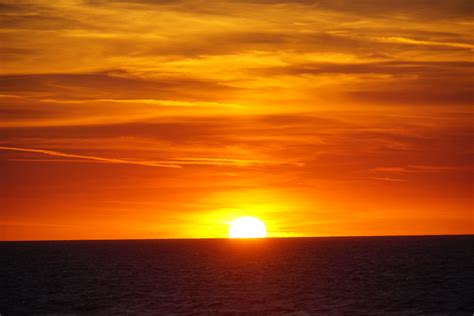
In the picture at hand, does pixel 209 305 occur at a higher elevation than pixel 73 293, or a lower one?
lower

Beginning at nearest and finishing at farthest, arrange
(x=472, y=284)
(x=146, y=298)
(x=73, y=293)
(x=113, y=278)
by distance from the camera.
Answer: (x=146, y=298)
(x=73, y=293)
(x=472, y=284)
(x=113, y=278)

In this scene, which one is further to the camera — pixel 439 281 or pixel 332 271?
pixel 332 271

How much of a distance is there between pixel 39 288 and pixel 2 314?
2830 cm

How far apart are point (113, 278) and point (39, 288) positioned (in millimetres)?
20913

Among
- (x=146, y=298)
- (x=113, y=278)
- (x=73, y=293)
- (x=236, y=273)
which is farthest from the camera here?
(x=236, y=273)

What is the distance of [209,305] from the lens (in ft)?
250

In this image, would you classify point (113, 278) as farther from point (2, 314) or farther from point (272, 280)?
point (2, 314)

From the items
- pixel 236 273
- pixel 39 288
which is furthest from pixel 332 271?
pixel 39 288

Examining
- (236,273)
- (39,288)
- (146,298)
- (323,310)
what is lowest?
(323,310)

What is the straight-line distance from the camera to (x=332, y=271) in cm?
13212

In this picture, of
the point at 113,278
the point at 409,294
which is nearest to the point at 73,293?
the point at 113,278

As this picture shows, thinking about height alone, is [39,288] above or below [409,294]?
above

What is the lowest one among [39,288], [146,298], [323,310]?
[323,310]

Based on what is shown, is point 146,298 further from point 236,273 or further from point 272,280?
point 236,273
